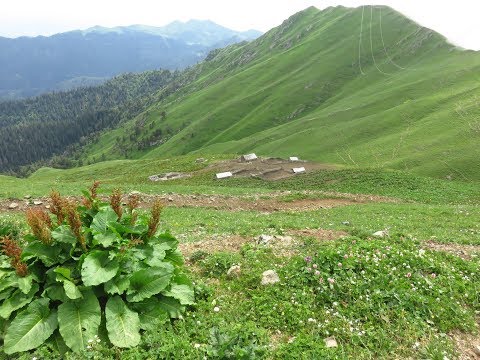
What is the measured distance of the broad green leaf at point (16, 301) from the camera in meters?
8.16

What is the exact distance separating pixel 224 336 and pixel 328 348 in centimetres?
246

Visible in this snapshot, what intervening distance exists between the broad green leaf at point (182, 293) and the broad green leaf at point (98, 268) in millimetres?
1486

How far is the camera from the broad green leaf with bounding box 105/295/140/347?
26.7 feet

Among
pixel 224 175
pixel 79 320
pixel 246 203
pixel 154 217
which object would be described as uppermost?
pixel 154 217

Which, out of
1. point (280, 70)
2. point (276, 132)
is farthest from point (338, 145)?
point (280, 70)

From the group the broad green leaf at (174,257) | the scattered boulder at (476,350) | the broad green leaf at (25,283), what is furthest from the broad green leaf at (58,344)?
the scattered boulder at (476,350)

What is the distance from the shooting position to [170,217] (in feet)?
93.0

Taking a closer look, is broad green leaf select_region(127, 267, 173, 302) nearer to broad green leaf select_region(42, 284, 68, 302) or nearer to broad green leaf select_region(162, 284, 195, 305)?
broad green leaf select_region(162, 284, 195, 305)

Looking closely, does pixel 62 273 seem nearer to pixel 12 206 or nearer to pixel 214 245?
pixel 214 245

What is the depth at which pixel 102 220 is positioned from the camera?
9531 millimetres

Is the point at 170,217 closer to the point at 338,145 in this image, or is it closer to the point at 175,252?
the point at 175,252

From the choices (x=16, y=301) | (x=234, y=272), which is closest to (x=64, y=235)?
(x=16, y=301)

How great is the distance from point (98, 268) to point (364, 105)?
10540 centimetres

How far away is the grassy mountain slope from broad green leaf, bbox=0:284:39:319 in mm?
59506
